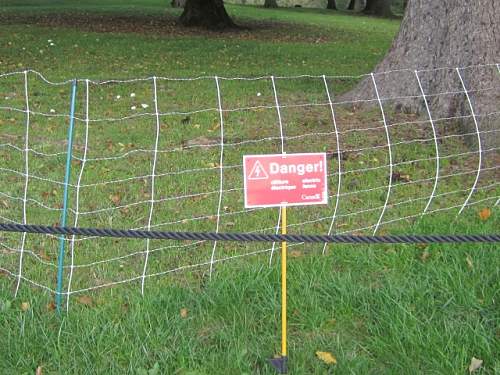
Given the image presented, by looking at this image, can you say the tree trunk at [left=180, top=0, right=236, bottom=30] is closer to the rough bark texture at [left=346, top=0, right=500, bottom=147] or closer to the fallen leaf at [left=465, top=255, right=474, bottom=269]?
the rough bark texture at [left=346, top=0, right=500, bottom=147]

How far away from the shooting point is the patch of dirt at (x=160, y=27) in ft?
56.0

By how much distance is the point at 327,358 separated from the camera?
3131 millimetres

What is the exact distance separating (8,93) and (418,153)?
533 centimetres

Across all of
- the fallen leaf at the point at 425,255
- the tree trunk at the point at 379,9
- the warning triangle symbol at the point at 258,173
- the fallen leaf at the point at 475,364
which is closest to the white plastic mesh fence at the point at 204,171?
the fallen leaf at the point at 425,255

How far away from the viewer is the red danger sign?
9.57 feet

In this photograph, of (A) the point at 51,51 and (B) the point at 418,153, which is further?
(A) the point at 51,51

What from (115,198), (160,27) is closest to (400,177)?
(115,198)

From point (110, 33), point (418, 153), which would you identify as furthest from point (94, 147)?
point (110, 33)

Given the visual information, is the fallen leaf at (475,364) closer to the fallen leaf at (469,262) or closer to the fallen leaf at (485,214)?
the fallen leaf at (469,262)

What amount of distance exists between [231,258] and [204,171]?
5.79 ft

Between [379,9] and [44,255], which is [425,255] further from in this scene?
[379,9]

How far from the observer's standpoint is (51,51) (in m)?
12.9

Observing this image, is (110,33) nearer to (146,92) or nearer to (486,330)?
(146,92)

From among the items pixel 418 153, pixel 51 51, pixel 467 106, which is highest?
pixel 467 106
